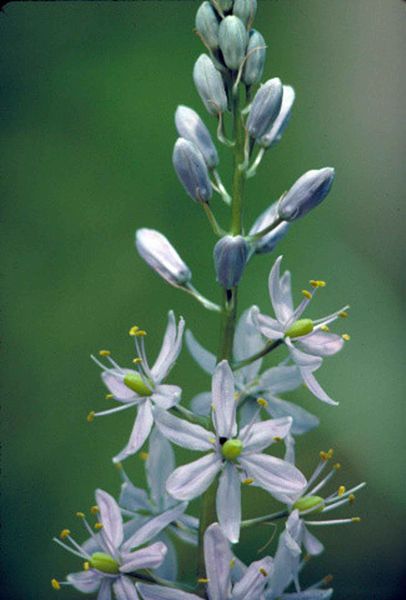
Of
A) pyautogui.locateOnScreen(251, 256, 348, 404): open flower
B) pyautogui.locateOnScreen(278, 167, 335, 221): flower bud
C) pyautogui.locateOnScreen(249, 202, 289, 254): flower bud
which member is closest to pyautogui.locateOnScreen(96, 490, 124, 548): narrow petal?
pyautogui.locateOnScreen(251, 256, 348, 404): open flower

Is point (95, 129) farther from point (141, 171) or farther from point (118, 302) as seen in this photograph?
point (118, 302)

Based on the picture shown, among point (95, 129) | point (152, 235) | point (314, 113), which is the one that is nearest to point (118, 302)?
point (95, 129)

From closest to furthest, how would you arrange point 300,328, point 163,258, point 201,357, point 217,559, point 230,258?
point 217,559 < point 230,258 < point 300,328 < point 163,258 < point 201,357

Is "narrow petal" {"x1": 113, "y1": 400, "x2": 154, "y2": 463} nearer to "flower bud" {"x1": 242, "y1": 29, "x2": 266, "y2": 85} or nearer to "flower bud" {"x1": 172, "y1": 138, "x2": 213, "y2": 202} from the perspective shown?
"flower bud" {"x1": 172, "y1": 138, "x2": 213, "y2": 202}

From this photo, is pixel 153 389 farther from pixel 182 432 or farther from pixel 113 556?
pixel 113 556

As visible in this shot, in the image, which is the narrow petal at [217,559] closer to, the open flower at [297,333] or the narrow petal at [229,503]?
the narrow petal at [229,503]

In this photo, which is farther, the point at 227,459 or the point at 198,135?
the point at 198,135

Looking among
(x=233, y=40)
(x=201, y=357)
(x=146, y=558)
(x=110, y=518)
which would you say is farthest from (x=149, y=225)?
(x=146, y=558)
